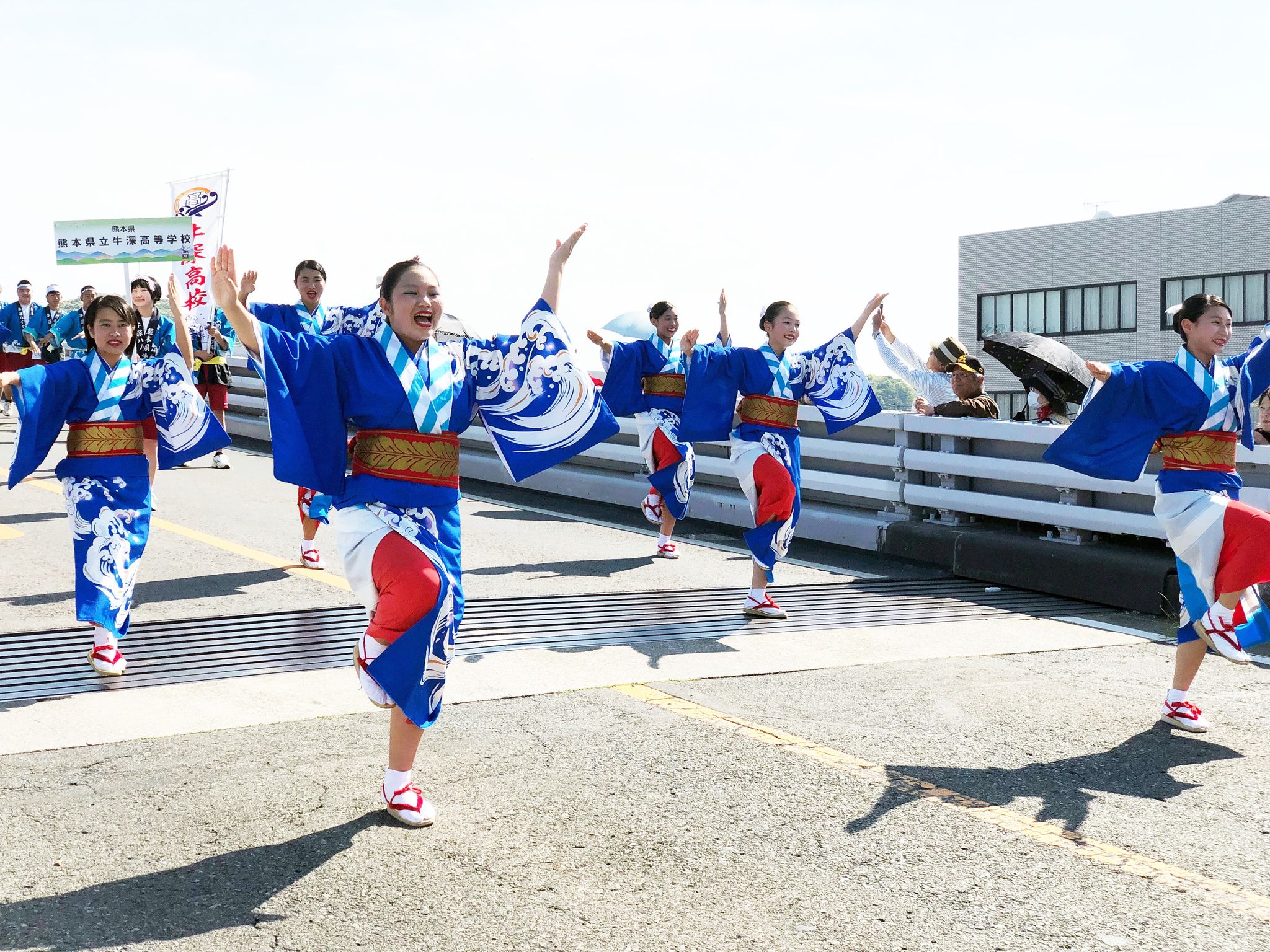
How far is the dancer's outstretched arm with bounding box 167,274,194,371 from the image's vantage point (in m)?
5.99

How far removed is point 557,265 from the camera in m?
4.70

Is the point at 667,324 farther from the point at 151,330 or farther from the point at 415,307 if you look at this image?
the point at 415,307

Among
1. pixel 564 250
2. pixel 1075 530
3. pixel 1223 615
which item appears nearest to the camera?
pixel 564 250

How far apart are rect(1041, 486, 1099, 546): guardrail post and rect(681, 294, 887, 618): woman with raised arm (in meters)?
1.60

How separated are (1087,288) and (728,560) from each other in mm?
44517

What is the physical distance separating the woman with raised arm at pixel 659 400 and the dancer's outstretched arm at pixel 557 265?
504cm

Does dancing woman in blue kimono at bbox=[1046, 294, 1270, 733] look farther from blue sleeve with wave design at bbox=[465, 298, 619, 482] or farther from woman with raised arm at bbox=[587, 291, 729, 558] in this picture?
woman with raised arm at bbox=[587, 291, 729, 558]

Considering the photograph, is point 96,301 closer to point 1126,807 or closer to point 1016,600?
point 1126,807

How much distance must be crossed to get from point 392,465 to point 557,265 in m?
1.07

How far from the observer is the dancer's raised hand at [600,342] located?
8.20 metres

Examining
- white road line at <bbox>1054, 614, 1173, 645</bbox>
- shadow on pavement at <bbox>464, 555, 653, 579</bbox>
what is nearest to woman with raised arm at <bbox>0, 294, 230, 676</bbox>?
shadow on pavement at <bbox>464, 555, 653, 579</bbox>

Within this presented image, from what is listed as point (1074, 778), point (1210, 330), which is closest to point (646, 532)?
point (1210, 330)

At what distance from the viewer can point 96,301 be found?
6109 millimetres

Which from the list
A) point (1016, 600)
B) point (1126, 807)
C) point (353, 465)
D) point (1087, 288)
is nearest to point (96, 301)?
point (353, 465)
